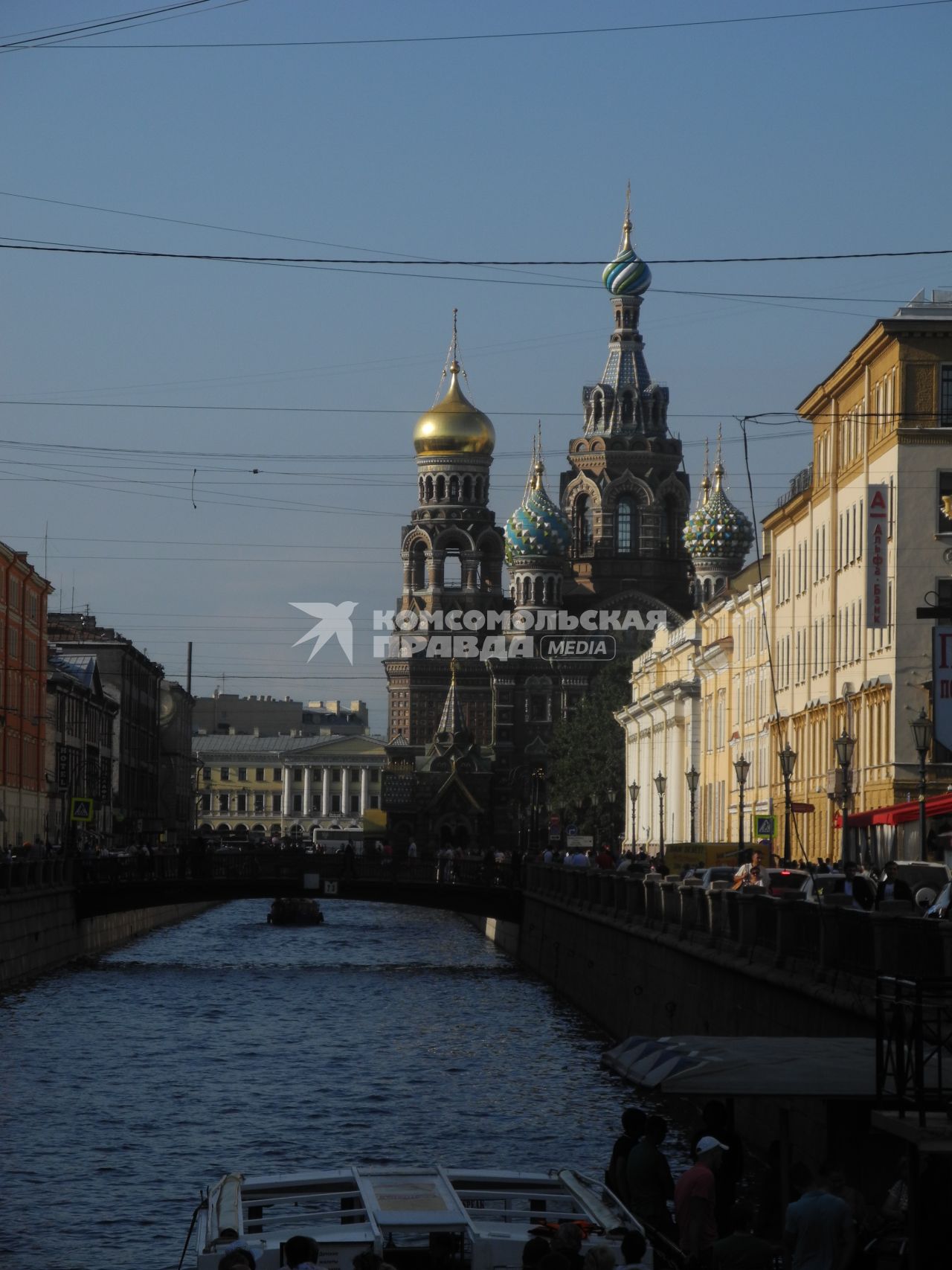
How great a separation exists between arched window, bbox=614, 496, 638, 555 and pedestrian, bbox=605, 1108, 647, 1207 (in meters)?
142

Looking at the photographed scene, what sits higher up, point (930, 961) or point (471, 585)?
point (471, 585)

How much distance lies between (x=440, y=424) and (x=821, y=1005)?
150 meters

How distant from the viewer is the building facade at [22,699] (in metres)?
80.2

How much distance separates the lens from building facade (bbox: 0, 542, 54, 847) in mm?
80250

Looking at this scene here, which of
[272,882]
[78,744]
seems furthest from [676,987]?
[78,744]

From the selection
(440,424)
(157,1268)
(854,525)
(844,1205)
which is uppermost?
(440,424)

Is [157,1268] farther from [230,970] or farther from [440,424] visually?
[440,424]

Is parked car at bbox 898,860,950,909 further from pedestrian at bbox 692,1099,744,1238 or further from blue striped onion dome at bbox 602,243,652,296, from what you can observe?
blue striped onion dome at bbox 602,243,652,296

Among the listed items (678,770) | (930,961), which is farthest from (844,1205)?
(678,770)

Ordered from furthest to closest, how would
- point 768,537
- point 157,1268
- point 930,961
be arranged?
point 768,537 < point 157,1268 < point 930,961

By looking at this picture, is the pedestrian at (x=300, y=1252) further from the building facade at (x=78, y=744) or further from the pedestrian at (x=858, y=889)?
the building facade at (x=78, y=744)

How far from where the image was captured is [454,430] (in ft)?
562

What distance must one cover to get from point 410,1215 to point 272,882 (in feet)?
165

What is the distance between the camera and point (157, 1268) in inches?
872
